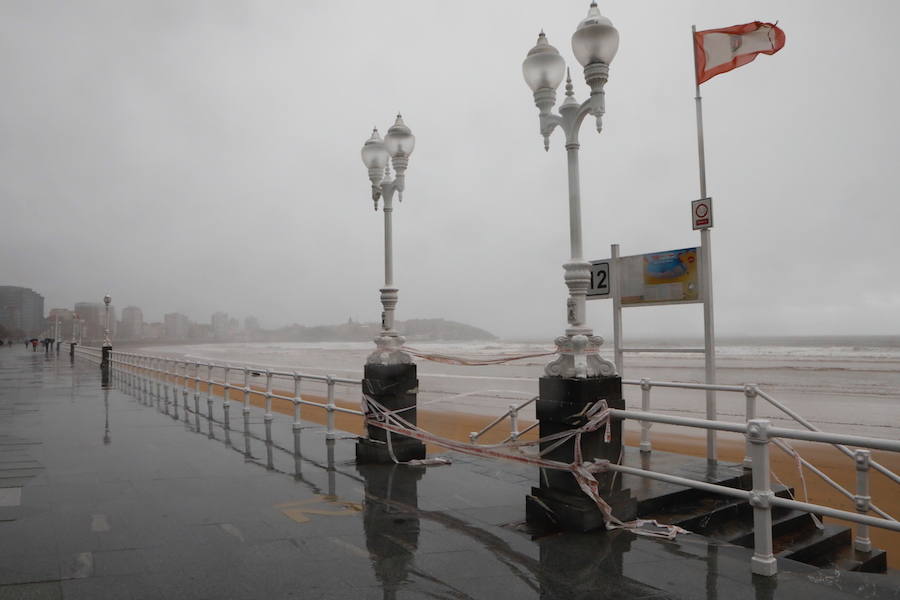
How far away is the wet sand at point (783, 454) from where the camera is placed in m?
8.01

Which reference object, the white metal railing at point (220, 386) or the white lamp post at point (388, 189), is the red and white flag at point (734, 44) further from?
the white metal railing at point (220, 386)

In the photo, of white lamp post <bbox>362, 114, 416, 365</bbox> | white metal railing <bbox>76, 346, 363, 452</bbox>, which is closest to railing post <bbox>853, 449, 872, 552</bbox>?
white lamp post <bbox>362, 114, 416, 365</bbox>

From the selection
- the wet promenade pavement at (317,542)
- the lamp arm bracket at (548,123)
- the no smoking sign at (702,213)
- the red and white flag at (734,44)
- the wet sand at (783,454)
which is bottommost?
the wet sand at (783,454)

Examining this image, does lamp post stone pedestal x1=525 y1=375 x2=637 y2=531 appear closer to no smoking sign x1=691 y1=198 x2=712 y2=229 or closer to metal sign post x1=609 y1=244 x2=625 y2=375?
metal sign post x1=609 y1=244 x2=625 y2=375

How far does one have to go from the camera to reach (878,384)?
28.0 m

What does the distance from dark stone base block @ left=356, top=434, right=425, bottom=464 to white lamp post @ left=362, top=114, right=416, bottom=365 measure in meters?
1.09

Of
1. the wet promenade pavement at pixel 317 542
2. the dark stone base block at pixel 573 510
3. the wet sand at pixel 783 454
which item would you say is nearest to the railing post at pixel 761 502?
the wet promenade pavement at pixel 317 542

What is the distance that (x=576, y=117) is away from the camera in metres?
6.11

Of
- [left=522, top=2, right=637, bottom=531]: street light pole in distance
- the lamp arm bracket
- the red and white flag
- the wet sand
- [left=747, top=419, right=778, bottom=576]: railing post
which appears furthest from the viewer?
the red and white flag

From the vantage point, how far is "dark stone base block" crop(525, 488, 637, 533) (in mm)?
5297

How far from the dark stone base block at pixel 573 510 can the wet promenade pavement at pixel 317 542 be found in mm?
146

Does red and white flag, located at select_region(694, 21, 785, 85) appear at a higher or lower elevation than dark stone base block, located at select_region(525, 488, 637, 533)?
higher

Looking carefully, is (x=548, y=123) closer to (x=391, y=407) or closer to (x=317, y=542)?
(x=391, y=407)

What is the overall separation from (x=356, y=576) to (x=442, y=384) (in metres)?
25.2
